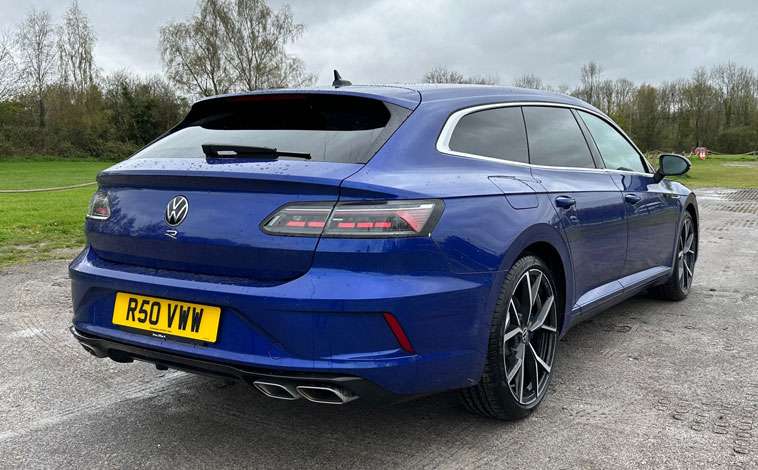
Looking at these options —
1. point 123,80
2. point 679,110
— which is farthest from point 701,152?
point 123,80

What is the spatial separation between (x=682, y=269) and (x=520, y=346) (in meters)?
2.99

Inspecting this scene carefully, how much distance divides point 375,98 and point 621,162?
229 cm

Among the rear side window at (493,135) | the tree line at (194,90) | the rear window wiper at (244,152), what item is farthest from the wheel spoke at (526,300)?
the tree line at (194,90)

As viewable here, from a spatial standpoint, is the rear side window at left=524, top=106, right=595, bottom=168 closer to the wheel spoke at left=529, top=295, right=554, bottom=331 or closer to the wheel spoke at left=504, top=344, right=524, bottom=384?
the wheel spoke at left=529, top=295, right=554, bottom=331

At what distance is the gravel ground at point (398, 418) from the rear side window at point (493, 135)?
1233 mm

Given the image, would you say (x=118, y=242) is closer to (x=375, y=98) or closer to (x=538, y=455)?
(x=375, y=98)

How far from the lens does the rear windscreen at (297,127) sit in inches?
99.5

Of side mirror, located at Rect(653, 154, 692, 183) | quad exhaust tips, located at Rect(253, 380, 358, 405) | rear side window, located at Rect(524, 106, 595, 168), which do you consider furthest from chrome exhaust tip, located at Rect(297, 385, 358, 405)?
side mirror, located at Rect(653, 154, 692, 183)

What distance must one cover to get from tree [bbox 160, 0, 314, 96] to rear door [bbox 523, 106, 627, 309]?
36.1m

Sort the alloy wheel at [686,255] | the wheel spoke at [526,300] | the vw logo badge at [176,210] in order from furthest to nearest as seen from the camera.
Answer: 1. the alloy wheel at [686,255]
2. the wheel spoke at [526,300]
3. the vw logo badge at [176,210]

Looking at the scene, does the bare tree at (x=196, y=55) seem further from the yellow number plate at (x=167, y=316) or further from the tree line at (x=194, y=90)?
the yellow number plate at (x=167, y=316)

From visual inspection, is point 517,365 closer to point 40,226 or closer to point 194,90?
point 40,226

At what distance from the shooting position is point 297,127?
2.69 meters

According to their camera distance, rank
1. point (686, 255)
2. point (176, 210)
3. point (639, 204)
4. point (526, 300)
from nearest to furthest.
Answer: point (176, 210) → point (526, 300) → point (639, 204) → point (686, 255)
